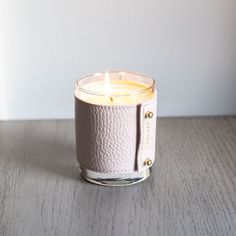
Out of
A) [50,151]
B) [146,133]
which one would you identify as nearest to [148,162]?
[146,133]

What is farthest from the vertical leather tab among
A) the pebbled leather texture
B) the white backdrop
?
the white backdrop

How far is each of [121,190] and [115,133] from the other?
79 millimetres

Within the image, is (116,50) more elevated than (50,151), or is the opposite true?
(116,50)

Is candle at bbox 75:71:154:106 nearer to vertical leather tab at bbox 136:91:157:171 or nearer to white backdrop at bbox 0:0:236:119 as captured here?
vertical leather tab at bbox 136:91:157:171

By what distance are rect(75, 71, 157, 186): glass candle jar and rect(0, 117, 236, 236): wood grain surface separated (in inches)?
0.9

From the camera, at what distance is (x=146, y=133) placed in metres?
0.65

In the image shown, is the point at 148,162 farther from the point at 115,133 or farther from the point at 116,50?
the point at 116,50

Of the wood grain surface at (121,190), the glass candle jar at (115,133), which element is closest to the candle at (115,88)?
the glass candle jar at (115,133)

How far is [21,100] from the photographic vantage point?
2.87ft

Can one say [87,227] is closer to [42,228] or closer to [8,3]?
[42,228]

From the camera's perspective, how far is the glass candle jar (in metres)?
0.63

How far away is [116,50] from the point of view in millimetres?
843

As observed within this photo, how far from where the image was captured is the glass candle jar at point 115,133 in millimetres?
633

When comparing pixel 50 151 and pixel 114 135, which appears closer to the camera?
pixel 114 135
